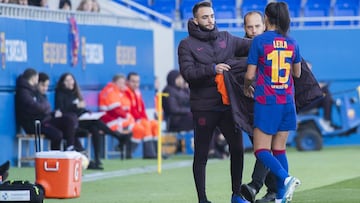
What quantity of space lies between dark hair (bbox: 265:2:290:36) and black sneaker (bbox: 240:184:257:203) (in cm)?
156

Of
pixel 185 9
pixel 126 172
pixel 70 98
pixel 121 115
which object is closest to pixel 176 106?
pixel 121 115

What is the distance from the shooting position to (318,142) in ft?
75.7

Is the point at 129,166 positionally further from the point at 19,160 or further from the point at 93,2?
the point at 93,2

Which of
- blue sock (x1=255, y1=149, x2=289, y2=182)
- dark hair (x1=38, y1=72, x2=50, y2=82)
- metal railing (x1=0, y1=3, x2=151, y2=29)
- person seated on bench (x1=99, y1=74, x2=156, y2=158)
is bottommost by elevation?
person seated on bench (x1=99, y1=74, x2=156, y2=158)

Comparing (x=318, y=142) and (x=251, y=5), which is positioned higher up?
(x=251, y=5)

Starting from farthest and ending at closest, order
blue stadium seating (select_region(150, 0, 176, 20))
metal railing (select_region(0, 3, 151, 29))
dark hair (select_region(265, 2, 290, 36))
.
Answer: blue stadium seating (select_region(150, 0, 176, 20)), metal railing (select_region(0, 3, 151, 29)), dark hair (select_region(265, 2, 290, 36))

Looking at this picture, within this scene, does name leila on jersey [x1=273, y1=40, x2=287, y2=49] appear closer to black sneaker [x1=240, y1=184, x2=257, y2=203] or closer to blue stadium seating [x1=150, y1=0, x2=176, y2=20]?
black sneaker [x1=240, y1=184, x2=257, y2=203]

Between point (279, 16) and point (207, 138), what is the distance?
1.48 m

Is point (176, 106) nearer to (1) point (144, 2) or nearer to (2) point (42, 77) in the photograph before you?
(2) point (42, 77)

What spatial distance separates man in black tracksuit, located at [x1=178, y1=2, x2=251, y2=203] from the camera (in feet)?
34.6

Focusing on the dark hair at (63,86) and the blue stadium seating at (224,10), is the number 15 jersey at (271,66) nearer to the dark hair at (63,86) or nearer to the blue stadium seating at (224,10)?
the dark hair at (63,86)

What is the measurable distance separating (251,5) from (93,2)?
209 inches

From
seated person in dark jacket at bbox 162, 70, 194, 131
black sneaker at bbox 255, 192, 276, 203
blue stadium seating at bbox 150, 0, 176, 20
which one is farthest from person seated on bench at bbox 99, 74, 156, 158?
black sneaker at bbox 255, 192, 276, 203

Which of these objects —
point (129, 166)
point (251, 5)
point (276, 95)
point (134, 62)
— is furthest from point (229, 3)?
point (276, 95)
